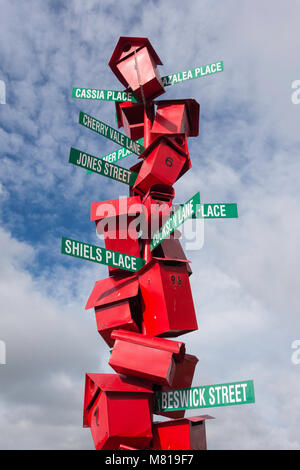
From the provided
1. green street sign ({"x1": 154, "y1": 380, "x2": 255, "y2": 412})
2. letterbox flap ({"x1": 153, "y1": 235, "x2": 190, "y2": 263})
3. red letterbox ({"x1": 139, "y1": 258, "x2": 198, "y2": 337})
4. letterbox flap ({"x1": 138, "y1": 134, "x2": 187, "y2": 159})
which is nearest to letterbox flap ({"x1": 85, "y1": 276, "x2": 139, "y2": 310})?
red letterbox ({"x1": 139, "y1": 258, "x2": 198, "y2": 337})

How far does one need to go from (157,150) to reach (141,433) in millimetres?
5880

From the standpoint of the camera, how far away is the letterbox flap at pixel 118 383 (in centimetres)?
763

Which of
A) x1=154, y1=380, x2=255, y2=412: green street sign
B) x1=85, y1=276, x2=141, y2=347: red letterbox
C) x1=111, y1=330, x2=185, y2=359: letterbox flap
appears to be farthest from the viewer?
x1=85, y1=276, x2=141, y2=347: red letterbox

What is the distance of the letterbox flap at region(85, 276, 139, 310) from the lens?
8.88 metres

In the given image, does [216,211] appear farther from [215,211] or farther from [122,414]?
[122,414]

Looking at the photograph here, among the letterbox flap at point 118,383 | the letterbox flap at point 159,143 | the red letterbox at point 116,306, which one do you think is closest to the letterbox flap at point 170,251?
the red letterbox at point 116,306

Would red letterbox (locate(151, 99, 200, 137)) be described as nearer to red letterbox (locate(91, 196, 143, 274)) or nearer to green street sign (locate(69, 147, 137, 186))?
green street sign (locate(69, 147, 137, 186))

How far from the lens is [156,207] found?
938cm

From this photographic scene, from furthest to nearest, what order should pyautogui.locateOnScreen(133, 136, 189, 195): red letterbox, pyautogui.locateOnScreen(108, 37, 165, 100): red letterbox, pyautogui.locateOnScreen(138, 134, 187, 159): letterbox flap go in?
1. pyautogui.locateOnScreen(108, 37, 165, 100): red letterbox
2. pyautogui.locateOnScreen(138, 134, 187, 159): letterbox flap
3. pyautogui.locateOnScreen(133, 136, 189, 195): red letterbox

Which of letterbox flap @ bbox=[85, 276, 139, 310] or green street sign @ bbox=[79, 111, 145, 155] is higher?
green street sign @ bbox=[79, 111, 145, 155]

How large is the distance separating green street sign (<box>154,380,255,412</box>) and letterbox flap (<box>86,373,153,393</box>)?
0.37 meters

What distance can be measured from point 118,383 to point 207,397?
70.1 inches

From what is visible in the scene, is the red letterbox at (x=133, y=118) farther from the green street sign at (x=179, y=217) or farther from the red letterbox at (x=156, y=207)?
the green street sign at (x=179, y=217)

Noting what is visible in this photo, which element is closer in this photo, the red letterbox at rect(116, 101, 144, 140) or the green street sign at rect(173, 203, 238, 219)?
the green street sign at rect(173, 203, 238, 219)
